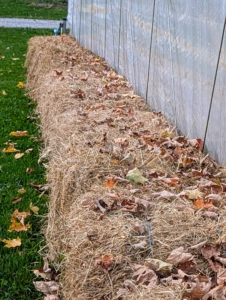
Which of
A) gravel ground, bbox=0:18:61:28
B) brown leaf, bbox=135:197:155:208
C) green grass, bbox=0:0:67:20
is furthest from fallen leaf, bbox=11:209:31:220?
green grass, bbox=0:0:67:20

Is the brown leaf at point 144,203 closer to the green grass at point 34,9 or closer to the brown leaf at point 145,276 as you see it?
the brown leaf at point 145,276

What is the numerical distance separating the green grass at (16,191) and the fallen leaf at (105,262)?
642 mm

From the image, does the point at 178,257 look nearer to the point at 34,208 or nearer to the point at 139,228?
the point at 139,228

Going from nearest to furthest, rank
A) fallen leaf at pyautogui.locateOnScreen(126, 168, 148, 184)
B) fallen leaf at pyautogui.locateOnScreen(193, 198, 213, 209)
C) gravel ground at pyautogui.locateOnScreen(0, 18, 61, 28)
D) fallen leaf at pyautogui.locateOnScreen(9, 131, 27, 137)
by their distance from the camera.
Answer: fallen leaf at pyautogui.locateOnScreen(193, 198, 213, 209), fallen leaf at pyautogui.locateOnScreen(126, 168, 148, 184), fallen leaf at pyautogui.locateOnScreen(9, 131, 27, 137), gravel ground at pyautogui.locateOnScreen(0, 18, 61, 28)

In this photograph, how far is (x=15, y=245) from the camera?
3.11m

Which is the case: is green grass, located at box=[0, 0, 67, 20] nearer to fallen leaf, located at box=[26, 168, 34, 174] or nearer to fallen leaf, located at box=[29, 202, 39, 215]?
fallen leaf, located at box=[26, 168, 34, 174]

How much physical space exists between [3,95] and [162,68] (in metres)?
2.99

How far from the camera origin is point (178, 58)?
4.19 metres

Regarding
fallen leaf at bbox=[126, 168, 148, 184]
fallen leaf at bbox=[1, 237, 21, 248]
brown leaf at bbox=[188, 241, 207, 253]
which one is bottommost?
fallen leaf at bbox=[1, 237, 21, 248]

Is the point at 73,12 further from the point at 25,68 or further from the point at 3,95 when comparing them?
the point at 3,95

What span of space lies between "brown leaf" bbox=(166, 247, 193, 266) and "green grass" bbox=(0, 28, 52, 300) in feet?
2.96

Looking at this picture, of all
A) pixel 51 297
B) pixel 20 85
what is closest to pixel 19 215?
pixel 51 297

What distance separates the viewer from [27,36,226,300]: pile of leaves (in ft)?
7.31

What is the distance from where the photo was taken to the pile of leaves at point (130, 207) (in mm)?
2229
